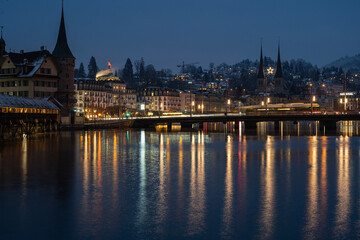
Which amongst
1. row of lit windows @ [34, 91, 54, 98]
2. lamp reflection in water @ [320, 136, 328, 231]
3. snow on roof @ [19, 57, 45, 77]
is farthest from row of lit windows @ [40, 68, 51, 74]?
lamp reflection in water @ [320, 136, 328, 231]

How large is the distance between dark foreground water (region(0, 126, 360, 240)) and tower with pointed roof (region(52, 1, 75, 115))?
225 feet

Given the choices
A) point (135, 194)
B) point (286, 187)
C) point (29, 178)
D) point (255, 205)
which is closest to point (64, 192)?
point (135, 194)

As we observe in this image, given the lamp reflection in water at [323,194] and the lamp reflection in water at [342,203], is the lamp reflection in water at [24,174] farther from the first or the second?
the lamp reflection in water at [342,203]

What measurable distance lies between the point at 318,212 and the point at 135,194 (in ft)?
31.1

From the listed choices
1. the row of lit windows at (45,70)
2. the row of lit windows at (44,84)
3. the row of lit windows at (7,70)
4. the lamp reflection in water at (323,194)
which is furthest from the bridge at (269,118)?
the lamp reflection in water at (323,194)

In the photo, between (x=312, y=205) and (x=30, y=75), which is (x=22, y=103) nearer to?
(x=30, y=75)

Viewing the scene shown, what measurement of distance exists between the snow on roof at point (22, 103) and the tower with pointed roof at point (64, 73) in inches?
522

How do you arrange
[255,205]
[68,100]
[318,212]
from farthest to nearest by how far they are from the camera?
1. [68,100]
2. [255,205]
3. [318,212]

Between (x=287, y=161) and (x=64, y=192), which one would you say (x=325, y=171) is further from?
(x=64, y=192)

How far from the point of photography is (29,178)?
3044 cm

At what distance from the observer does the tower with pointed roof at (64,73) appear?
107625mm

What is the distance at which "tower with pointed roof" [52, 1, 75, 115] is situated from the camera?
107625 mm

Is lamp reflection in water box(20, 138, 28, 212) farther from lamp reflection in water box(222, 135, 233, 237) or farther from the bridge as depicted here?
the bridge

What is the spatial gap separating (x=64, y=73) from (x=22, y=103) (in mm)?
32694
